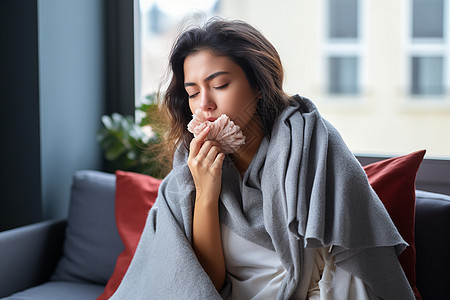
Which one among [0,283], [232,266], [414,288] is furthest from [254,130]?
[0,283]

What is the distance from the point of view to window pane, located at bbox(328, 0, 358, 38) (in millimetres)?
10078

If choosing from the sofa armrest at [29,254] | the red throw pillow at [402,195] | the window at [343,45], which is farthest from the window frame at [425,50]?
the sofa armrest at [29,254]

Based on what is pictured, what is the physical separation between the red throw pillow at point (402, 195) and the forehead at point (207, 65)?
54cm

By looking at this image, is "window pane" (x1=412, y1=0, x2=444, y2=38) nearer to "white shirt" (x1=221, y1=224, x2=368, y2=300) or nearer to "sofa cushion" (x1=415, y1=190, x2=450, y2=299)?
"sofa cushion" (x1=415, y1=190, x2=450, y2=299)

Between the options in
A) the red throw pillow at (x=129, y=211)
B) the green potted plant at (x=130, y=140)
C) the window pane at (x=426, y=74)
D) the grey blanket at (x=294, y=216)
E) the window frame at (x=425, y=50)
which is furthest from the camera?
the window pane at (x=426, y=74)

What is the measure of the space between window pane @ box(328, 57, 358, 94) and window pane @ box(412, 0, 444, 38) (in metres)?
1.38

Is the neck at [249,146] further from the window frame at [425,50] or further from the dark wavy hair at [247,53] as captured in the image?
the window frame at [425,50]

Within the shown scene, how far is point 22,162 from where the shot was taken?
6.89 feet

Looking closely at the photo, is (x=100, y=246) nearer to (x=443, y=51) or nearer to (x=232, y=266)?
(x=232, y=266)

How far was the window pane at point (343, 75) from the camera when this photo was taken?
1011cm

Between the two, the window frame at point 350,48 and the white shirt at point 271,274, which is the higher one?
the window frame at point 350,48

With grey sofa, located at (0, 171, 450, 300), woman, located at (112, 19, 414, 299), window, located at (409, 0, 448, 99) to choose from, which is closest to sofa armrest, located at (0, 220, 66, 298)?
grey sofa, located at (0, 171, 450, 300)

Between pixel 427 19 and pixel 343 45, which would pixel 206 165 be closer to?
pixel 427 19

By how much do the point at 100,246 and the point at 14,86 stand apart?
0.77 m
